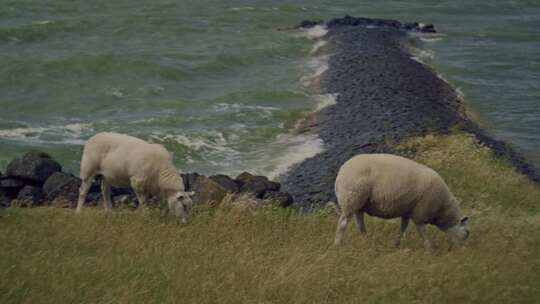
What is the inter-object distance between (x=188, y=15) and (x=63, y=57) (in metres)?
17.7

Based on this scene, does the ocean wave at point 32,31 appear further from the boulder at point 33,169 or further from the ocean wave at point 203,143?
the boulder at point 33,169

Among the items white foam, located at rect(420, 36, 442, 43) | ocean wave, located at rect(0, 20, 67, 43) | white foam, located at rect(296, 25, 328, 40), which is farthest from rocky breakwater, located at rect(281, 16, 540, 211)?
ocean wave, located at rect(0, 20, 67, 43)

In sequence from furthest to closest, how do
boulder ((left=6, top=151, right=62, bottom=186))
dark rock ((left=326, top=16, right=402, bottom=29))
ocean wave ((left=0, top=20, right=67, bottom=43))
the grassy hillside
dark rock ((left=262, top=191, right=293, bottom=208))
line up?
dark rock ((left=326, top=16, right=402, bottom=29)) → ocean wave ((left=0, top=20, right=67, bottom=43)) → dark rock ((left=262, top=191, right=293, bottom=208)) → boulder ((left=6, top=151, right=62, bottom=186)) → the grassy hillside

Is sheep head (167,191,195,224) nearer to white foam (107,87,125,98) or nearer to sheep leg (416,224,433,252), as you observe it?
sheep leg (416,224,433,252)

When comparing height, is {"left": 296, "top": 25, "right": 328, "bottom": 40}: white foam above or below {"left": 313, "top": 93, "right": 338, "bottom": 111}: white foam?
below

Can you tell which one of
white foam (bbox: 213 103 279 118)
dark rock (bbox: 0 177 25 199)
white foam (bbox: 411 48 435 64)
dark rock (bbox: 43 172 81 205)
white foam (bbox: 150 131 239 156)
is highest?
dark rock (bbox: 43 172 81 205)

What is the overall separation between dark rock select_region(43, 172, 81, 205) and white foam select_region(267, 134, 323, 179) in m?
7.12

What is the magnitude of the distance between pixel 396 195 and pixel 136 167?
12.7 feet

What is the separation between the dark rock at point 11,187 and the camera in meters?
17.8

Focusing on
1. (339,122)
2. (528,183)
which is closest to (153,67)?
(339,122)

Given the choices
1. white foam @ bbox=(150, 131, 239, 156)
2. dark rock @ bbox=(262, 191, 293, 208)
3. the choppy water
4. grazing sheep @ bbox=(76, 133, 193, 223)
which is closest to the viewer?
grazing sheep @ bbox=(76, 133, 193, 223)

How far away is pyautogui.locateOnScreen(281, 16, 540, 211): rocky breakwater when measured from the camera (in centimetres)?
2295

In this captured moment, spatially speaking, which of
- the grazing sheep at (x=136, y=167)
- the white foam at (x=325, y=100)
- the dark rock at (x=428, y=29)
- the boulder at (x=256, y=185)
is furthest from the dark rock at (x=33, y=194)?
the dark rock at (x=428, y=29)

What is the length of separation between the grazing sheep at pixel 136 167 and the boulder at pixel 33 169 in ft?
14.5
